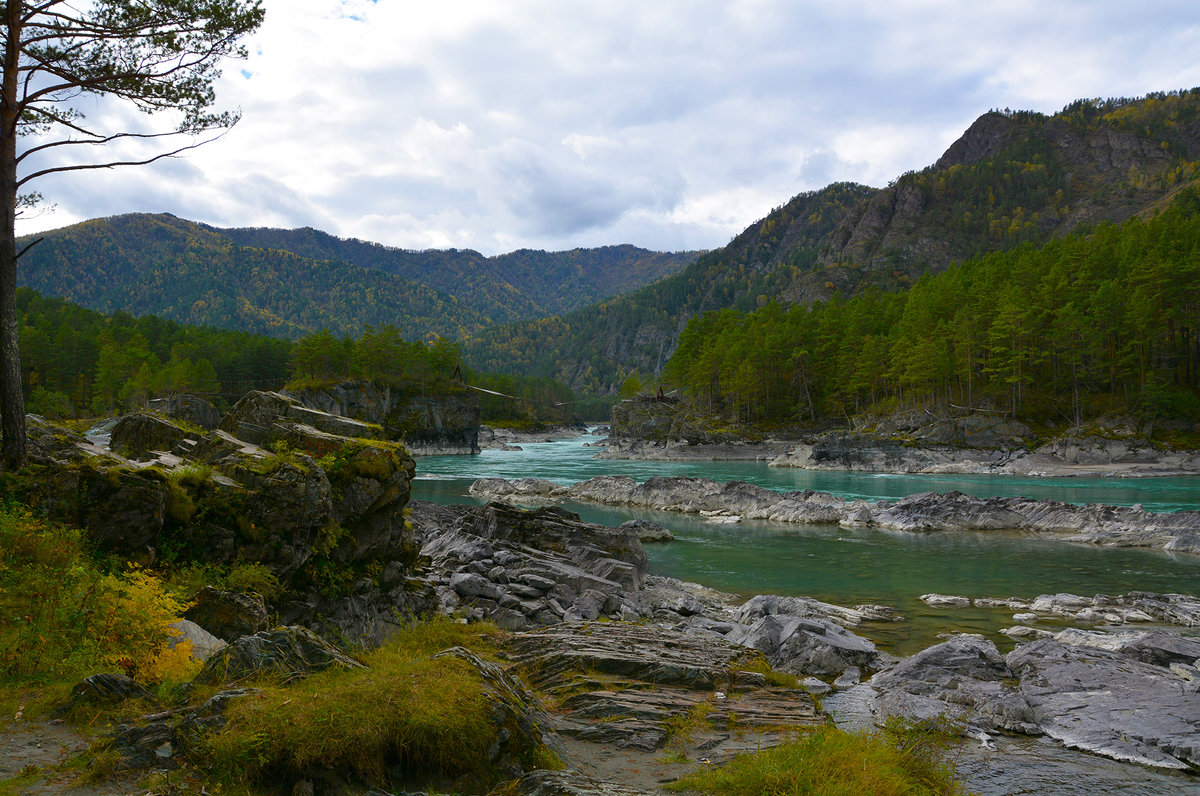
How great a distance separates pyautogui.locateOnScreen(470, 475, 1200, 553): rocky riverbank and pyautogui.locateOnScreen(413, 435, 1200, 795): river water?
1337 millimetres

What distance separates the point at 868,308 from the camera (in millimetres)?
102312

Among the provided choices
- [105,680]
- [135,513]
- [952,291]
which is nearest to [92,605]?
[105,680]

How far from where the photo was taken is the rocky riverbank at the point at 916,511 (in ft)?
95.2

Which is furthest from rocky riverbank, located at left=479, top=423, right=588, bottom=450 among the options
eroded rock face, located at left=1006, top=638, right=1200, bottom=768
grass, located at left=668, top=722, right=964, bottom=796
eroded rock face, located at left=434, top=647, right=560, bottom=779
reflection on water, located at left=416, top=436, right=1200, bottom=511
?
grass, located at left=668, top=722, right=964, bottom=796

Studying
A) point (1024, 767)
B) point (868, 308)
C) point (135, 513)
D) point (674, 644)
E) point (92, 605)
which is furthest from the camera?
point (868, 308)

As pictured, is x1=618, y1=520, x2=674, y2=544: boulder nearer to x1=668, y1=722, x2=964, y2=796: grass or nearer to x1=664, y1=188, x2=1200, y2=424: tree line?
x1=668, y1=722, x2=964, y2=796: grass

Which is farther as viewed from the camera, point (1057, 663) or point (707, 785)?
point (1057, 663)

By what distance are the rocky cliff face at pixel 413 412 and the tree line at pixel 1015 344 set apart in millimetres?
41856

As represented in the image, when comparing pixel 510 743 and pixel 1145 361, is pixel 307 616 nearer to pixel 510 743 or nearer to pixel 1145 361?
pixel 510 743

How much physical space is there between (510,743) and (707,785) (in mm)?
1857

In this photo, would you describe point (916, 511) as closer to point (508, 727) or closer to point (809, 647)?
point (809, 647)

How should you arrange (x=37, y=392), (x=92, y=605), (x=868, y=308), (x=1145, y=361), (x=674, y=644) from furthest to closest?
(x=868, y=308), (x=37, y=392), (x=1145, y=361), (x=674, y=644), (x=92, y=605)

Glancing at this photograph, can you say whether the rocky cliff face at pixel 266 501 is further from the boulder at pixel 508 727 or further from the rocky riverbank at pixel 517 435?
the rocky riverbank at pixel 517 435

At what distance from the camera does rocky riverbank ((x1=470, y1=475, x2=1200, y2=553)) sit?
29.0 m
